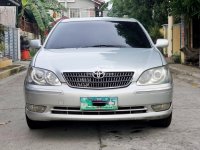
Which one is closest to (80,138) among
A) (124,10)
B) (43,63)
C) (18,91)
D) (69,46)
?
(43,63)

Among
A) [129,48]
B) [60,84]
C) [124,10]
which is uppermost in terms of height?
[124,10]

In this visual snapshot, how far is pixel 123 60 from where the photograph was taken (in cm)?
550

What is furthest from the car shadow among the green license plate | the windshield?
the windshield

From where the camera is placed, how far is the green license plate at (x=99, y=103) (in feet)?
17.0

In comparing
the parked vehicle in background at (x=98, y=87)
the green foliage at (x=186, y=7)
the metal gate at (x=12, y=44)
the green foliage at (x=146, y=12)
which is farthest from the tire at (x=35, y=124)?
the green foliage at (x=146, y=12)

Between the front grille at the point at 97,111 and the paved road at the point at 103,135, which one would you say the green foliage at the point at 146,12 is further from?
the front grille at the point at 97,111

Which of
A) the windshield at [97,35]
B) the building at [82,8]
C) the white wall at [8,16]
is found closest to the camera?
the windshield at [97,35]

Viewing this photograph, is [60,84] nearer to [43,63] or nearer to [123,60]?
[43,63]

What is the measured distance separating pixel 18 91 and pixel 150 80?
6031 millimetres

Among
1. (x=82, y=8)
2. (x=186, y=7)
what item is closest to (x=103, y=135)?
(x=186, y=7)

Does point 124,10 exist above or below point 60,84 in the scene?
above

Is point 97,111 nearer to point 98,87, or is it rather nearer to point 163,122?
point 98,87

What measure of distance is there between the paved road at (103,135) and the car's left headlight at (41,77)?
720mm

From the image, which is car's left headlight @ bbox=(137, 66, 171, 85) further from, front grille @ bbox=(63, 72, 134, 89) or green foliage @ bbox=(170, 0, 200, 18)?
green foliage @ bbox=(170, 0, 200, 18)
